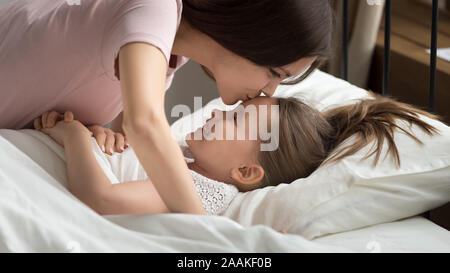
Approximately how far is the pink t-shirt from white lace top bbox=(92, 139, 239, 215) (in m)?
0.13

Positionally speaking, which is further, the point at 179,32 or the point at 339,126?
the point at 339,126

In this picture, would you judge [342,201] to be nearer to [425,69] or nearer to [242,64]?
[242,64]

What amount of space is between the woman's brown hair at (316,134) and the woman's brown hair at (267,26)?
0.59 ft

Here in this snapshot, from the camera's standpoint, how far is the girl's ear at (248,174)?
1.29m

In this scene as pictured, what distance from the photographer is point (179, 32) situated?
1.27 m

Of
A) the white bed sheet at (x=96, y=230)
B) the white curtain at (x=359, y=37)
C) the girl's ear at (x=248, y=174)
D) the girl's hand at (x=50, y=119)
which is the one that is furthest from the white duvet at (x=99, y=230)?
the white curtain at (x=359, y=37)

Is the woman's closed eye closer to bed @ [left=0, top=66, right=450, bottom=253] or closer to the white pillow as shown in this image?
the white pillow

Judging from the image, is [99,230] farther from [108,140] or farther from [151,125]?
[108,140]

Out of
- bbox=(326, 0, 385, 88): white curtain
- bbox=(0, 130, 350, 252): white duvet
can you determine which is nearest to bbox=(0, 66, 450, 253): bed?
bbox=(0, 130, 350, 252): white duvet

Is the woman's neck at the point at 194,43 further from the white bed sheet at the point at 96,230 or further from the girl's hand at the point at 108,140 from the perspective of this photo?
the white bed sheet at the point at 96,230

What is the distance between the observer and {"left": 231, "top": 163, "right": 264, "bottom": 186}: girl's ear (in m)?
1.29

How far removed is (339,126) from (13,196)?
0.77 meters
